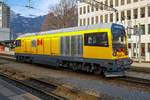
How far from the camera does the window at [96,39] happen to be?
31.4 ft

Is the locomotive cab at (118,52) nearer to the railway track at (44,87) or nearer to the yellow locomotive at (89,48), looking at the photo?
the yellow locomotive at (89,48)

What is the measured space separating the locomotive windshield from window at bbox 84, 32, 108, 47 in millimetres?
556

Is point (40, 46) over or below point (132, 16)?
below

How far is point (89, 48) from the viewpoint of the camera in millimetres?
10352

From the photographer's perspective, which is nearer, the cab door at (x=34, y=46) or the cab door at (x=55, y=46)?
the cab door at (x=55, y=46)

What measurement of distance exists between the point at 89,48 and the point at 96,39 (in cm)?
83

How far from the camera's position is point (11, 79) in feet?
32.5

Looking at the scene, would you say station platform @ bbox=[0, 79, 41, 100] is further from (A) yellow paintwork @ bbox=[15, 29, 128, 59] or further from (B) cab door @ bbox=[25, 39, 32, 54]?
(B) cab door @ bbox=[25, 39, 32, 54]

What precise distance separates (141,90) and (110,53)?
9.14 feet

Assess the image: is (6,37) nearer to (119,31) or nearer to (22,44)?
(22,44)

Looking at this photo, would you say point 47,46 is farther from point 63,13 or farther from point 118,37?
point 63,13

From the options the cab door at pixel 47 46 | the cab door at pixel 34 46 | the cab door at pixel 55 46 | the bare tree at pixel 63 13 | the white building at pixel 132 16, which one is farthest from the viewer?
the bare tree at pixel 63 13

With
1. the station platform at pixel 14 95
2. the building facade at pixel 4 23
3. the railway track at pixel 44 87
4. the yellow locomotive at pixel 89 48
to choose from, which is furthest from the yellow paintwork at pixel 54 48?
the building facade at pixel 4 23

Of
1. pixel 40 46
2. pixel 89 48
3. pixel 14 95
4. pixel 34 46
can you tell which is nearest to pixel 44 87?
pixel 14 95
